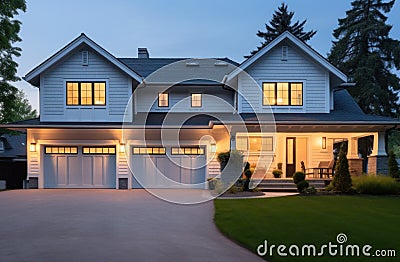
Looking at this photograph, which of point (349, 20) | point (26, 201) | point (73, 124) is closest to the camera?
point (26, 201)

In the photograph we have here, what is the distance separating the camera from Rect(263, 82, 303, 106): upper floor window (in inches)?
703

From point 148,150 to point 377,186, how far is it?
33.3 feet

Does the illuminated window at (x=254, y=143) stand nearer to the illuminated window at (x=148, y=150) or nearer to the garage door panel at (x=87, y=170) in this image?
the illuminated window at (x=148, y=150)

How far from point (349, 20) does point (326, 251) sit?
29555 millimetres

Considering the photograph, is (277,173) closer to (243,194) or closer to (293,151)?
(293,151)

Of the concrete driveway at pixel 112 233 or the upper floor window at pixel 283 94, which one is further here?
the upper floor window at pixel 283 94

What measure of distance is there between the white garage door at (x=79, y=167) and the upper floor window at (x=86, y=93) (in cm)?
219

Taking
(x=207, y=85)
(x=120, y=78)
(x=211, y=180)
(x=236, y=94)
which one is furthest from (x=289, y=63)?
(x=120, y=78)

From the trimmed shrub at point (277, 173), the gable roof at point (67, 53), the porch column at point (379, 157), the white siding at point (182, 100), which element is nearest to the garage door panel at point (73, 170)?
the white siding at point (182, 100)

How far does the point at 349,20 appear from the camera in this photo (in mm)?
31141

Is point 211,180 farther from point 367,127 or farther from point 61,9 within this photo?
point 61,9

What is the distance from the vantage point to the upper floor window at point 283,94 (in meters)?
17.9

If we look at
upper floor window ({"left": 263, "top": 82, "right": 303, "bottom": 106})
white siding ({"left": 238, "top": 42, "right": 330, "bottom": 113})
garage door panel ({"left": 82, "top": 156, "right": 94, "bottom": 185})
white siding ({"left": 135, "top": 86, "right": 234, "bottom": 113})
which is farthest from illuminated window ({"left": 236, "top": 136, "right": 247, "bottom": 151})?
garage door panel ({"left": 82, "top": 156, "right": 94, "bottom": 185})

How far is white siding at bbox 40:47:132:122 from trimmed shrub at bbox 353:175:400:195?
1107 cm
